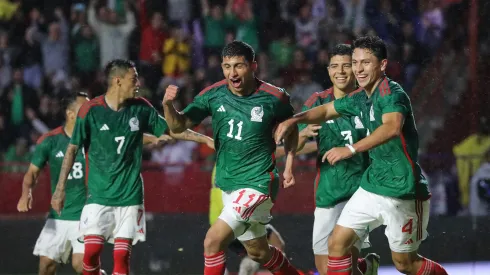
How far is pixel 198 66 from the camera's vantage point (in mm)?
11727

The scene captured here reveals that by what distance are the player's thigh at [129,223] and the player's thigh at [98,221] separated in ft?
0.17

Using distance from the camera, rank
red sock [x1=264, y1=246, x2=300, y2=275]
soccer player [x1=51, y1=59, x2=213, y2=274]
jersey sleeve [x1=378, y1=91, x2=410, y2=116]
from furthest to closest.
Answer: soccer player [x1=51, y1=59, x2=213, y2=274] < red sock [x1=264, y1=246, x2=300, y2=275] < jersey sleeve [x1=378, y1=91, x2=410, y2=116]

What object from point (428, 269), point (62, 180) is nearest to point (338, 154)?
point (428, 269)

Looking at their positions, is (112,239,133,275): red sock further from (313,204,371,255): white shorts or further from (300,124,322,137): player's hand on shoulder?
(300,124,322,137): player's hand on shoulder

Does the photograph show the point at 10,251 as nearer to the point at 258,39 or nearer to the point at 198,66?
the point at 198,66

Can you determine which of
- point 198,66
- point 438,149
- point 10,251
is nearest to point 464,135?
point 438,149

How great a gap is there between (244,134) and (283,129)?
0.66 metres

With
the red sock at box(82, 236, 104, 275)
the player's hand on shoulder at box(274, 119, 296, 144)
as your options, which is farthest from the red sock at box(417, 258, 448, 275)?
the red sock at box(82, 236, 104, 275)

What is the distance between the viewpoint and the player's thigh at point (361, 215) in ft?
24.5

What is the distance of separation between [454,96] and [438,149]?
57 cm

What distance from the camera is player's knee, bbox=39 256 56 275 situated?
381 inches

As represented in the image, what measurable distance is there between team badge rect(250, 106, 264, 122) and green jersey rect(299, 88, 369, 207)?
0.67 meters

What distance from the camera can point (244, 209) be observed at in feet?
25.1

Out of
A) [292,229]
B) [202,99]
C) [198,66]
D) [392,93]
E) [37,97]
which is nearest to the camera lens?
[392,93]
